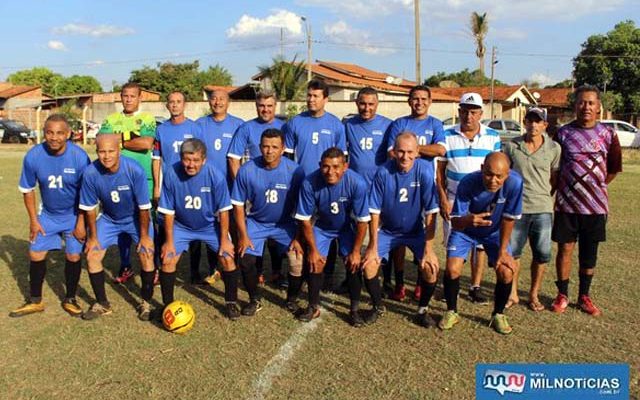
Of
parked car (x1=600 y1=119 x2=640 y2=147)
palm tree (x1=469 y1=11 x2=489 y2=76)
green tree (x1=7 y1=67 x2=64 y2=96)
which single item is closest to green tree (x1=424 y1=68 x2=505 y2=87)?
palm tree (x1=469 y1=11 x2=489 y2=76)

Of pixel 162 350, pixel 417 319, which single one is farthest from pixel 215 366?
pixel 417 319

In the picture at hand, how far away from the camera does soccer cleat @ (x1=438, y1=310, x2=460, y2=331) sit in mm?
4734

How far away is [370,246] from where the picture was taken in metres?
4.86

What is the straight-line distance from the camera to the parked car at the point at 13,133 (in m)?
31.1

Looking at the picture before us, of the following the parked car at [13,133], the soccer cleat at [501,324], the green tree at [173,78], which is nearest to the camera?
the soccer cleat at [501,324]

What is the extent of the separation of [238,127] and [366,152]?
1.46 meters

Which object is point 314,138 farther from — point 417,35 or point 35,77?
point 35,77

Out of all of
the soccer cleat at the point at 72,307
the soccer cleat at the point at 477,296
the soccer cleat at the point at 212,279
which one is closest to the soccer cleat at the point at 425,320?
the soccer cleat at the point at 477,296

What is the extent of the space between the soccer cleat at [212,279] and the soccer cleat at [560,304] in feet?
11.8

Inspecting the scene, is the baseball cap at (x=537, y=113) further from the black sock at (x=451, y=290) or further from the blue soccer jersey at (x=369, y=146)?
the black sock at (x=451, y=290)

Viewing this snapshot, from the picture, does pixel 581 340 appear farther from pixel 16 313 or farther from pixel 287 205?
pixel 16 313

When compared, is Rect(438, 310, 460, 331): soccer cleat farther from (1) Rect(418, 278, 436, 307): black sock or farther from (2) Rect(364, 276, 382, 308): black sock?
(2) Rect(364, 276, 382, 308): black sock

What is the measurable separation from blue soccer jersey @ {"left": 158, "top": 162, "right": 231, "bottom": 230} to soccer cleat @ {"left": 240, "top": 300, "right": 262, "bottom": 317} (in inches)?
37.2

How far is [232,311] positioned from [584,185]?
3461 millimetres
